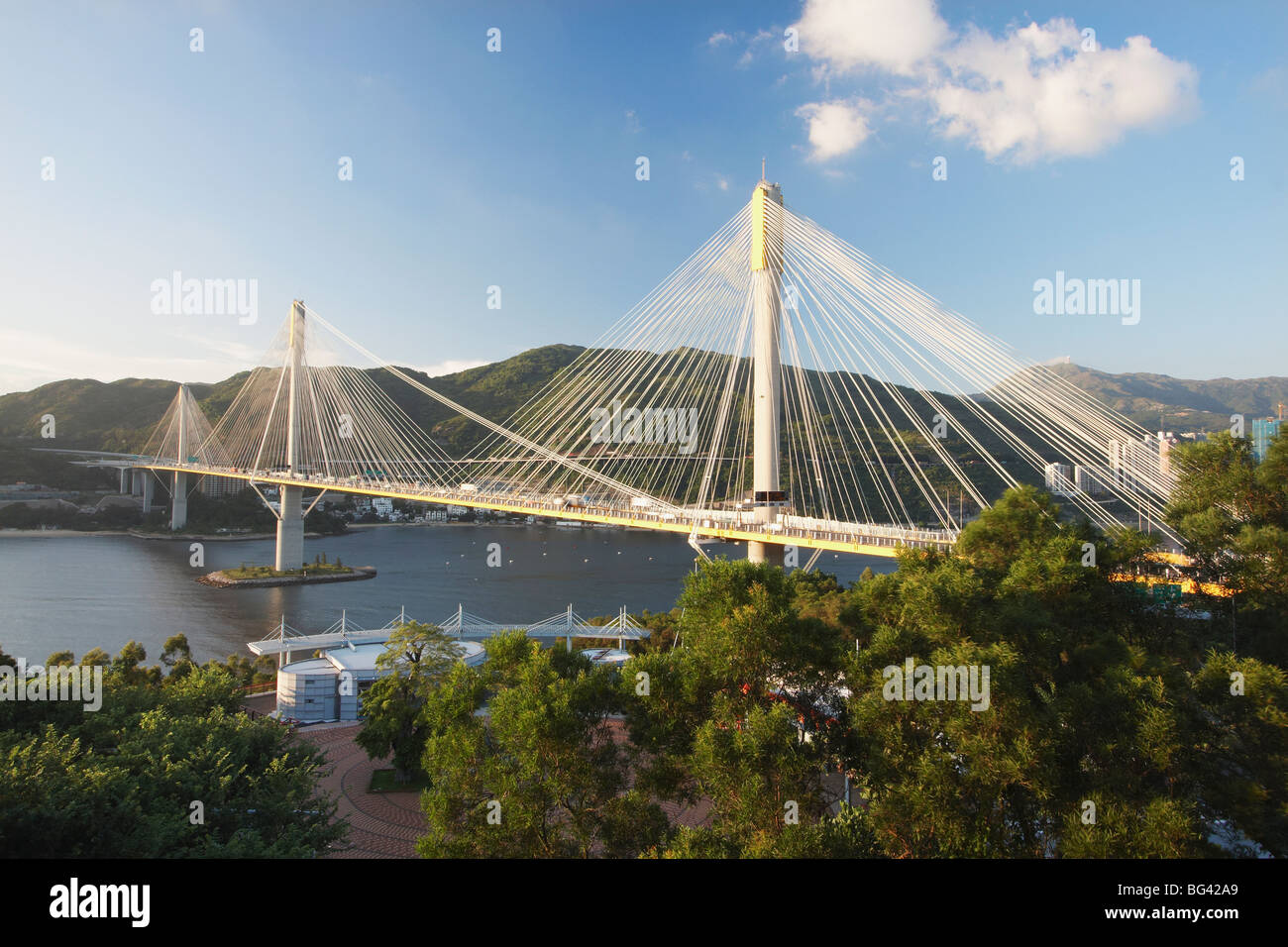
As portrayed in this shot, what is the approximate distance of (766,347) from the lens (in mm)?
13328

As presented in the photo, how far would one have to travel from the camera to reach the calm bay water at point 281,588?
22141 mm

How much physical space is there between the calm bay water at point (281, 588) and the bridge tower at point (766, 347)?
40.1 ft

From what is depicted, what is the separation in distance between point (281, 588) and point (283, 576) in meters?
1.73

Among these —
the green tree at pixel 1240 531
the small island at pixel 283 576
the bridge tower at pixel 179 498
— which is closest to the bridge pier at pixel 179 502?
the bridge tower at pixel 179 498

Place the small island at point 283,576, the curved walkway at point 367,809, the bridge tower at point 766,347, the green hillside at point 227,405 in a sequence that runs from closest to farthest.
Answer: the curved walkway at point 367,809 < the bridge tower at point 766,347 < the small island at point 283,576 < the green hillside at point 227,405

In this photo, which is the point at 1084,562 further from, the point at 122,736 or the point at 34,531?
the point at 34,531

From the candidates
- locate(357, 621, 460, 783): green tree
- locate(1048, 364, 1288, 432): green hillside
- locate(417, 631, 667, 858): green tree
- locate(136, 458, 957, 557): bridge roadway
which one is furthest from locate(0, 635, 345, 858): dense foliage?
locate(1048, 364, 1288, 432): green hillside

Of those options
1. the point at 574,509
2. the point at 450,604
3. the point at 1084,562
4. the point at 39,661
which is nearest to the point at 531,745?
the point at 1084,562

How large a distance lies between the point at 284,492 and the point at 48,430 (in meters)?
41.8

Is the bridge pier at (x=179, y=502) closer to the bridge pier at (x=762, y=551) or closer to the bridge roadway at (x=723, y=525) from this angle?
the bridge roadway at (x=723, y=525)

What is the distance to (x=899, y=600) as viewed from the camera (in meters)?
6.84

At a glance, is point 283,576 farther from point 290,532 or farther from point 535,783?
point 535,783

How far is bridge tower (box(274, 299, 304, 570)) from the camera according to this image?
3338 centimetres

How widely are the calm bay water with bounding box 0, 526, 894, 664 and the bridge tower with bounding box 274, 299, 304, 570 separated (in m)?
3.38
